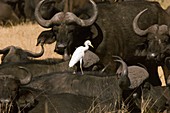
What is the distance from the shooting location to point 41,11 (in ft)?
42.2

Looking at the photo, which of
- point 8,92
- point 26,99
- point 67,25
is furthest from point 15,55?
point 8,92

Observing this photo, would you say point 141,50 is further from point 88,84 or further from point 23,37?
point 23,37

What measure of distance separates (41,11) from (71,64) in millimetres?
2609

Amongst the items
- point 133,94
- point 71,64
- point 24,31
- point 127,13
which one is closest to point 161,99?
point 133,94

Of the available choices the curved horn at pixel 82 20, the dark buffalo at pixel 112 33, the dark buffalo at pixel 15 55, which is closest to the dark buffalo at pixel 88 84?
the dark buffalo at pixel 112 33

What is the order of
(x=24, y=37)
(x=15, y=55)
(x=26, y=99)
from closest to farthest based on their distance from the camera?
1. (x=26, y=99)
2. (x=15, y=55)
3. (x=24, y=37)

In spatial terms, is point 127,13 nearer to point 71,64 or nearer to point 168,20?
point 168,20

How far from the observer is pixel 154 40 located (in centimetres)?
1162

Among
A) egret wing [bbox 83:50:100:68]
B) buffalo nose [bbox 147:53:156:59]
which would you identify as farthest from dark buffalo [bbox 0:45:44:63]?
buffalo nose [bbox 147:53:156:59]

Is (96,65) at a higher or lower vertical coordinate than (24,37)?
lower

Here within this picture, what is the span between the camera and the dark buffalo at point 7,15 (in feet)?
75.9

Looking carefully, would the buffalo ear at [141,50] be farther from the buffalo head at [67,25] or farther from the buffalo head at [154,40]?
the buffalo head at [67,25]

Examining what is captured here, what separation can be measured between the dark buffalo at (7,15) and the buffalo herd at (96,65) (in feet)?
25.2

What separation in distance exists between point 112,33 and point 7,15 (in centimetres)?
1220
